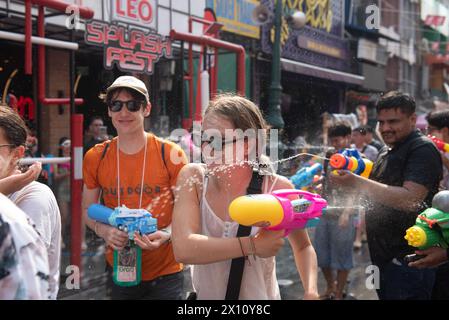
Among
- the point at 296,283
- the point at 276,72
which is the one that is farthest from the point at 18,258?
the point at 296,283

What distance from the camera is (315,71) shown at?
9.69 ft

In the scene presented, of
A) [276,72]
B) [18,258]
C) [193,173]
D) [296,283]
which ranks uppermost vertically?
[276,72]

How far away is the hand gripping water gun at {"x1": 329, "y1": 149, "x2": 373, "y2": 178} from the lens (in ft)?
6.59

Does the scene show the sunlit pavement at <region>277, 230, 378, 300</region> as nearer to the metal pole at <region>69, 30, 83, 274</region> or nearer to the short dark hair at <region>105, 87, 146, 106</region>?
the metal pole at <region>69, 30, 83, 274</region>

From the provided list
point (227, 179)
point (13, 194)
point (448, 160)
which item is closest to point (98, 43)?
point (13, 194)

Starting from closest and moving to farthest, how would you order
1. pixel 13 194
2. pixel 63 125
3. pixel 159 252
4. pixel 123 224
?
pixel 13 194
pixel 123 224
pixel 159 252
pixel 63 125

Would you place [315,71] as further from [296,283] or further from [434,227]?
[296,283]

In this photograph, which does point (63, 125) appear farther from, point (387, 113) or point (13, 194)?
point (387, 113)

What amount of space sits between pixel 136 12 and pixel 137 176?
0.82 metres

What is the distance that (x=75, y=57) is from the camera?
2525mm

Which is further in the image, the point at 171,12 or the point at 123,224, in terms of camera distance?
the point at 171,12

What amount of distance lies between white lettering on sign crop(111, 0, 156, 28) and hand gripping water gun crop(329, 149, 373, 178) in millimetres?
1018
